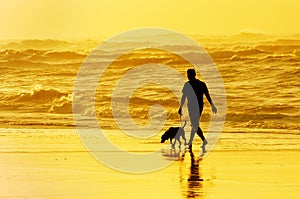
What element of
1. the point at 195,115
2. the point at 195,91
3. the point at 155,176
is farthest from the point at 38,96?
the point at 155,176

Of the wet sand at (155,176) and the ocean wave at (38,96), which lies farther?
the ocean wave at (38,96)

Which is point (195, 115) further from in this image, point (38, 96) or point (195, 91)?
point (38, 96)

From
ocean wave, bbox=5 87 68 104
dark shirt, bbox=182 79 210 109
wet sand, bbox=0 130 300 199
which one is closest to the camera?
wet sand, bbox=0 130 300 199

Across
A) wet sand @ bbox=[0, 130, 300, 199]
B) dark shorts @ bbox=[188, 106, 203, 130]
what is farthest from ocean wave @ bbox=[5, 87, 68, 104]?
wet sand @ bbox=[0, 130, 300, 199]

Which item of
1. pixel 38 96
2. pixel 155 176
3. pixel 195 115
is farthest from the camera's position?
pixel 38 96

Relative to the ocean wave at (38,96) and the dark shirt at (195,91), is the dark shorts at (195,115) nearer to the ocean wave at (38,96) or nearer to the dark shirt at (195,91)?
the dark shirt at (195,91)

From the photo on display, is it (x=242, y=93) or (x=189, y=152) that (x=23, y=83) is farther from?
(x=189, y=152)

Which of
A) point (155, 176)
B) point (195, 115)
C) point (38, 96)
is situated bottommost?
point (155, 176)

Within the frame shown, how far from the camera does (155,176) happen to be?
1248 cm

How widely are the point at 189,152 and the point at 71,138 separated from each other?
3949 mm

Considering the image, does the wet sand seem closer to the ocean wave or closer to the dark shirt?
the dark shirt

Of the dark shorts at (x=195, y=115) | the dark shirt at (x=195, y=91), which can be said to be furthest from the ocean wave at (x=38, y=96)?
→ the dark shirt at (x=195, y=91)

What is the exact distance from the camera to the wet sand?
10695 millimetres

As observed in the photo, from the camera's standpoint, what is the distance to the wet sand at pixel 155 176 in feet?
35.1
